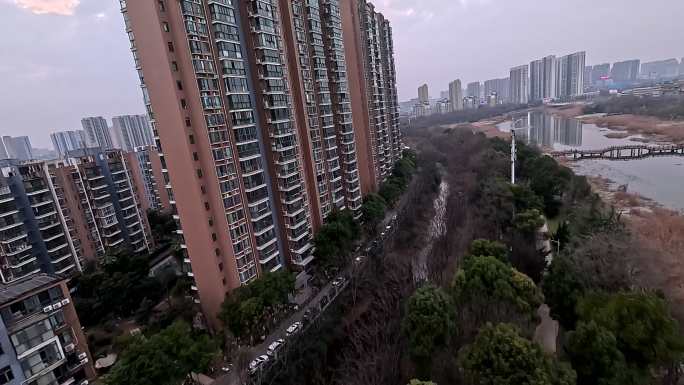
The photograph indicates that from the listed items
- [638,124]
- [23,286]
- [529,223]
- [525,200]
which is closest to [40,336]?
[23,286]

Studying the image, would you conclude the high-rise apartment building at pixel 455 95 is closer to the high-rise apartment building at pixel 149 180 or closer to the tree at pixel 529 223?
the high-rise apartment building at pixel 149 180

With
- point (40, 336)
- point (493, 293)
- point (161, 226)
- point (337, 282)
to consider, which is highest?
point (40, 336)

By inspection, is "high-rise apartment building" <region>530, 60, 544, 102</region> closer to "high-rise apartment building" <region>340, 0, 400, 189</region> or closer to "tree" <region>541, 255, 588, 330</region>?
"high-rise apartment building" <region>340, 0, 400, 189</region>

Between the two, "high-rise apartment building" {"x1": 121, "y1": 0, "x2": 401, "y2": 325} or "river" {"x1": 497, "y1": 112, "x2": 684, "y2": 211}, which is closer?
"high-rise apartment building" {"x1": 121, "y1": 0, "x2": 401, "y2": 325}

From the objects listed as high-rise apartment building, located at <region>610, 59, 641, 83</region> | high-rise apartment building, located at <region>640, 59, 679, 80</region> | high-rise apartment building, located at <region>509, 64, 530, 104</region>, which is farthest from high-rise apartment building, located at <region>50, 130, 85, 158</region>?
high-rise apartment building, located at <region>640, 59, 679, 80</region>

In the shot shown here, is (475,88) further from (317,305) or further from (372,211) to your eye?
(317,305)
